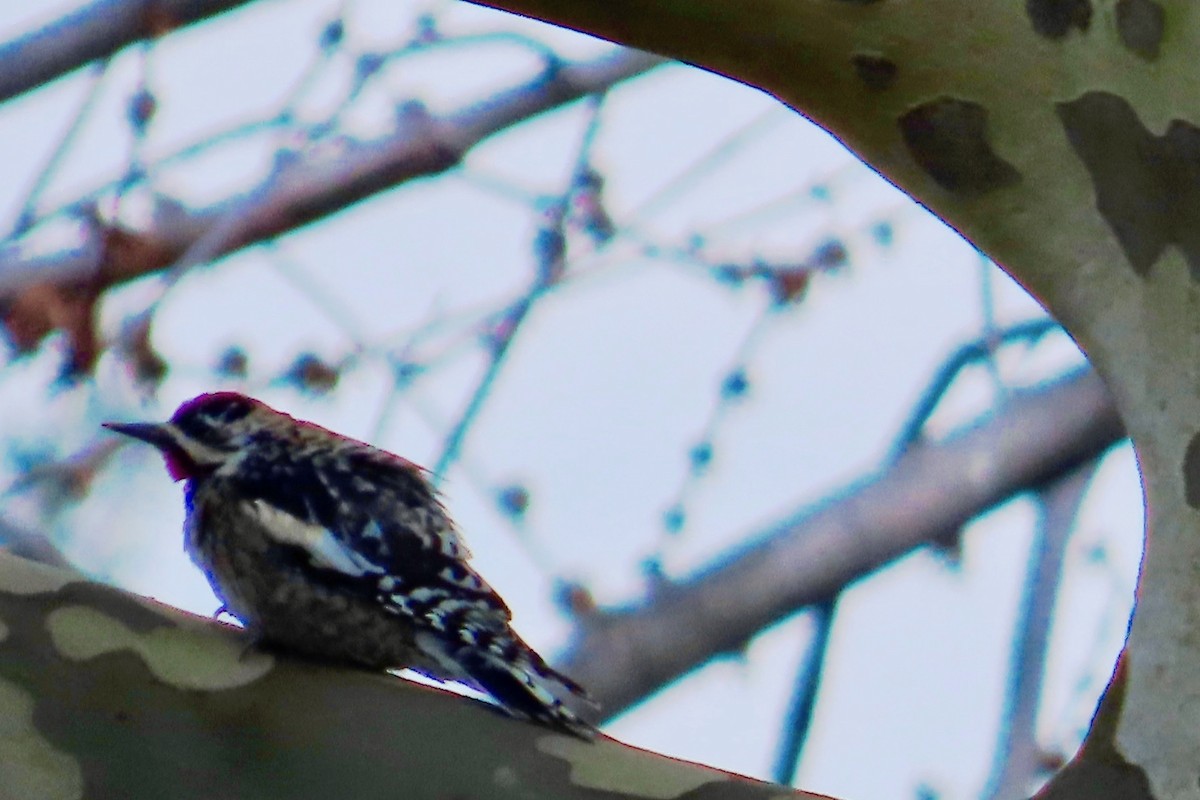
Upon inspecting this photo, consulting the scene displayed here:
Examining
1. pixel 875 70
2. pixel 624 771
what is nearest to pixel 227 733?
pixel 624 771

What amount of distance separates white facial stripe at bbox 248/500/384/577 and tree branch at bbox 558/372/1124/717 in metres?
1.29

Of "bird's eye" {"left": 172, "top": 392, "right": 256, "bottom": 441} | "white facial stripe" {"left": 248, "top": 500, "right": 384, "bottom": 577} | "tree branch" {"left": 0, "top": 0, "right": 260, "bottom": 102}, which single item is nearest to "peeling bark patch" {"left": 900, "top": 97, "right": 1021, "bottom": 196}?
"white facial stripe" {"left": 248, "top": 500, "right": 384, "bottom": 577}

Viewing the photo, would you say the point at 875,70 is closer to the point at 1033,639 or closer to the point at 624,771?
the point at 624,771

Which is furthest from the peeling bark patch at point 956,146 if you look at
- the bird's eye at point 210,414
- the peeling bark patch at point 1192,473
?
the bird's eye at point 210,414

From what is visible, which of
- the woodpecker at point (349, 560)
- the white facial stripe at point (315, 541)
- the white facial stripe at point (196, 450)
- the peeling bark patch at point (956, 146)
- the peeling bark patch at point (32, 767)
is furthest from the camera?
the white facial stripe at point (196, 450)

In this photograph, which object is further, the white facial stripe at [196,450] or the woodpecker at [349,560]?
the white facial stripe at [196,450]

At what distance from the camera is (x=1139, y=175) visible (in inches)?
65.4

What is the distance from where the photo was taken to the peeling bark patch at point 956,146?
1780 millimetres

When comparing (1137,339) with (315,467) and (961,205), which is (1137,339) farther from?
(315,467)

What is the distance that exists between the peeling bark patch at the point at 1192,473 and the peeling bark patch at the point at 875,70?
493mm

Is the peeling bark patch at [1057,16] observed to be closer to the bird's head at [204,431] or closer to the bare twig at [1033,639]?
the bird's head at [204,431]

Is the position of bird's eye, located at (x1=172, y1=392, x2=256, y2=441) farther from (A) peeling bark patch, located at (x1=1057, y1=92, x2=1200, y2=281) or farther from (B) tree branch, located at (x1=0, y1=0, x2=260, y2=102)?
(A) peeling bark patch, located at (x1=1057, y1=92, x2=1200, y2=281)

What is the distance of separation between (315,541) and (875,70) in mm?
1522

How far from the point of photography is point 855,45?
5.86ft
